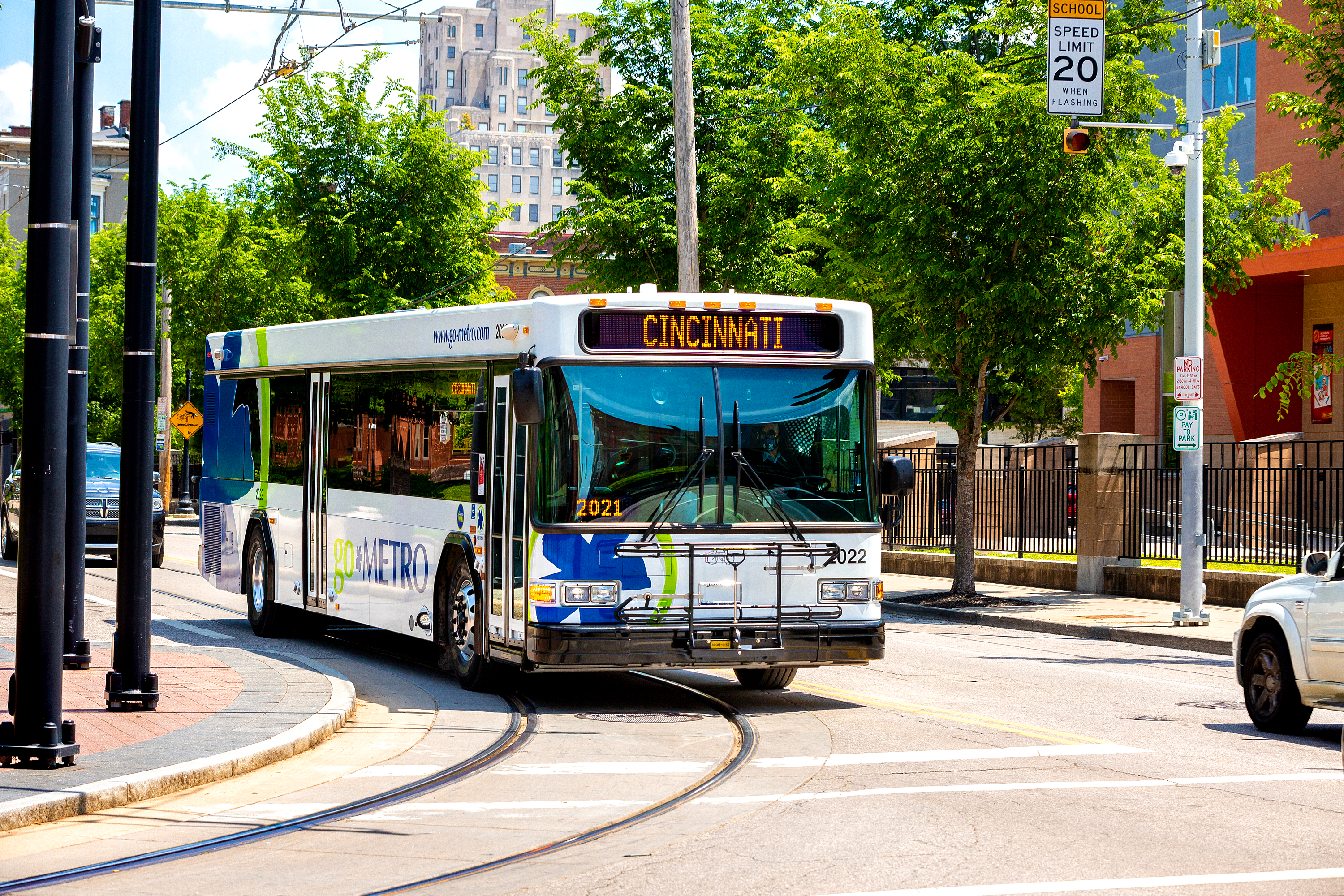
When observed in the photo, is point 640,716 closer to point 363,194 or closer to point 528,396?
point 528,396

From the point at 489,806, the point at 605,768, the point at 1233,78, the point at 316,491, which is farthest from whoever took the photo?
the point at 1233,78

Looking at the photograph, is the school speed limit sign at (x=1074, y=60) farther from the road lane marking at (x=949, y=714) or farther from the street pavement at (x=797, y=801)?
the road lane marking at (x=949, y=714)

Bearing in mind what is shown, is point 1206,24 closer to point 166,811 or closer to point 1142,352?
point 1142,352

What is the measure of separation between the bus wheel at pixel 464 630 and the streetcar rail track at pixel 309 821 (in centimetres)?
144

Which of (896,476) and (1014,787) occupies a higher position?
(896,476)

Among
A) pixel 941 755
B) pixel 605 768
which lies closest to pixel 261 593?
pixel 605 768

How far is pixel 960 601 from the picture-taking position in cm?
2306

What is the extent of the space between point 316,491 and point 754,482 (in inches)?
223

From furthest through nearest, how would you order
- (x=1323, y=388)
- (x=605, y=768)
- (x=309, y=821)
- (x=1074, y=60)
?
(x=1323, y=388)
(x=1074, y=60)
(x=605, y=768)
(x=309, y=821)

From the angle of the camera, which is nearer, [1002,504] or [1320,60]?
[1320,60]

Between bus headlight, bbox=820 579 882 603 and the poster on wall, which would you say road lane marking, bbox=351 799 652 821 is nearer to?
bus headlight, bbox=820 579 882 603

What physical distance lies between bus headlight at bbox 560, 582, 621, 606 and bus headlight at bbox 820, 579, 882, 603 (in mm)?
1643

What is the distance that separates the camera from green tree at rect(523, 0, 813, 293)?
29.8 metres

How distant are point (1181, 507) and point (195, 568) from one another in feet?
53.6
